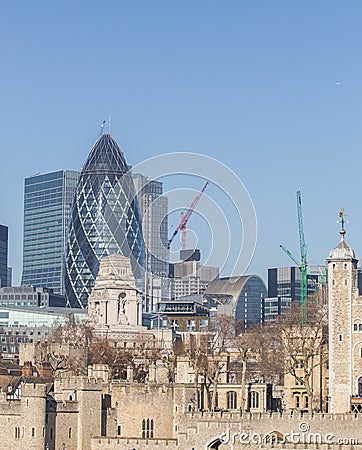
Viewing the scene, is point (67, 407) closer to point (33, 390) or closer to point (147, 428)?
point (33, 390)

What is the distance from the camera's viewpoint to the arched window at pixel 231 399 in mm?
101250

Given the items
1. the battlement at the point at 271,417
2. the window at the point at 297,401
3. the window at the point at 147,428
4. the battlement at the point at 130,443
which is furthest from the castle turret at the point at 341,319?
the battlement at the point at 130,443

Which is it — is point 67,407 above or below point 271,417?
above

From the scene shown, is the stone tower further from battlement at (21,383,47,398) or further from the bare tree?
battlement at (21,383,47,398)

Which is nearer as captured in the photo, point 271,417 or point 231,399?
point 271,417

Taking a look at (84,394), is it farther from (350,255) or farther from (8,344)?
(8,344)

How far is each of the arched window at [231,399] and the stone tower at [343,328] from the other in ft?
30.1

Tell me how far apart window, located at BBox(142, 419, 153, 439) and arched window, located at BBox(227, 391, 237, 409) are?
1316 centimetres

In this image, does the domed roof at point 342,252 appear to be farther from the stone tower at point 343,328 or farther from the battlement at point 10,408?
the battlement at point 10,408

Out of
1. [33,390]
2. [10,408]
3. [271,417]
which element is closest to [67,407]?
[33,390]

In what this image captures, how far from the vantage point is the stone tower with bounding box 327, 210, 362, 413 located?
4161 inches

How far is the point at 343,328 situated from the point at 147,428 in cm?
2464

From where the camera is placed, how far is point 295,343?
116 meters

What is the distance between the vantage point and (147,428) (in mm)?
89375
